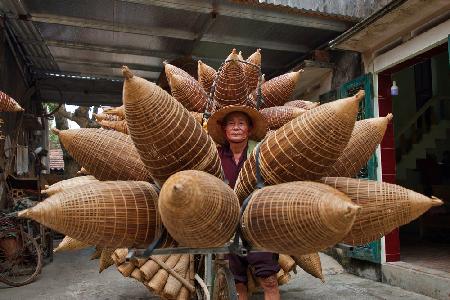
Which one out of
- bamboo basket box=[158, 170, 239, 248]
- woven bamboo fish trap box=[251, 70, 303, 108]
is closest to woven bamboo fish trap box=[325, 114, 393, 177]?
bamboo basket box=[158, 170, 239, 248]

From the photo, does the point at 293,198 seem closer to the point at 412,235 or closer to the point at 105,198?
the point at 105,198

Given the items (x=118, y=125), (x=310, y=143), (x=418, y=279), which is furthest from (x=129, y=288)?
(x=310, y=143)

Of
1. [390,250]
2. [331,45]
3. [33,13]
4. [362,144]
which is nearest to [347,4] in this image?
[331,45]

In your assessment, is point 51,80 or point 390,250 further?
point 51,80

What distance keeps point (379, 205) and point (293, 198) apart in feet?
1.29

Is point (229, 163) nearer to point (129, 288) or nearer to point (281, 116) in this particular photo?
point (281, 116)

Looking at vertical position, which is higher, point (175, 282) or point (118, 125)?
point (118, 125)

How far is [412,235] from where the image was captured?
8.23 metres

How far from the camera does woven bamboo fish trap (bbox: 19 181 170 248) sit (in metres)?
1.32

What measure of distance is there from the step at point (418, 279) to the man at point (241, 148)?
2.47 metres

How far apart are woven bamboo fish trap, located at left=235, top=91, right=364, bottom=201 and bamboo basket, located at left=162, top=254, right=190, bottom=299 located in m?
1.66

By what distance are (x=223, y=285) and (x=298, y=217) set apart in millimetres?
1172

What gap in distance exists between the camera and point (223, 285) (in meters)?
2.25

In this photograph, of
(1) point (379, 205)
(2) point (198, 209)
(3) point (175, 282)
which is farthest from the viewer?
(3) point (175, 282)
